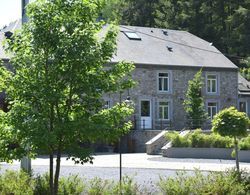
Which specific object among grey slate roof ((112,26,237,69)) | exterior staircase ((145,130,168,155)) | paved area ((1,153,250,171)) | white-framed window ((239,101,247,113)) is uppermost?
grey slate roof ((112,26,237,69))

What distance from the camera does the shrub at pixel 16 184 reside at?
37.1 ft

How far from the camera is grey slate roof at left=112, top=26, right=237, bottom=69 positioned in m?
38.3

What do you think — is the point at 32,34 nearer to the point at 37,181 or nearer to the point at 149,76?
the point at 37,181

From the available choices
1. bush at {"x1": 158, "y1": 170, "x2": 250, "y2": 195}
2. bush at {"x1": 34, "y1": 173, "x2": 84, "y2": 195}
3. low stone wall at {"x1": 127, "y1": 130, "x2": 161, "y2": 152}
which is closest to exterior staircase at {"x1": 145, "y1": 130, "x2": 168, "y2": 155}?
low stone wall at {"x1": 127, "y1": 130, "x2": 161, "y2": 152}

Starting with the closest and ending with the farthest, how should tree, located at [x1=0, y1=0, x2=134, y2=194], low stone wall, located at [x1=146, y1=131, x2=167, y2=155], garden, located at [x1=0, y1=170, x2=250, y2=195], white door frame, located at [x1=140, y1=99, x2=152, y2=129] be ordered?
tree, located at [x1=0, y1=0, x2=134, y2=194], garden, located at [x1=0, y1=170, x2=250, y2=195], low stone wall, located at [x1=146, y1=131, x2=167, y2=155], white door frame, located at [x1=140, y1=99, x2=152, y2=129]

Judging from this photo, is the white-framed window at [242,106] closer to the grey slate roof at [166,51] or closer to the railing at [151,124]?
the grey slate roof at [166,51]

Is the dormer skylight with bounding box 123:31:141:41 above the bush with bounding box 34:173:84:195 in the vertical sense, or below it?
above

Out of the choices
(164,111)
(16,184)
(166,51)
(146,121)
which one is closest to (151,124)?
(146,121)

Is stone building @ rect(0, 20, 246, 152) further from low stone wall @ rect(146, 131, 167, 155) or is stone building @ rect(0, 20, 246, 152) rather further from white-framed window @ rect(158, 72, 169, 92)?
low stone wall @ rect(146, 131, 167, 155)

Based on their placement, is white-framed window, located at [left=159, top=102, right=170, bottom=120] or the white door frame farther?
white-framed window, located at [left=159, top=102, right=170, bottom=120]

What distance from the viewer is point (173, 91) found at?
128 feet

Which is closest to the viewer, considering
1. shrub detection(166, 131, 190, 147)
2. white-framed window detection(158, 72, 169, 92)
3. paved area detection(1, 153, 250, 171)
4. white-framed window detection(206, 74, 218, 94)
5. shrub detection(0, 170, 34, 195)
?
shrub detection(0, 170, 34, 195)

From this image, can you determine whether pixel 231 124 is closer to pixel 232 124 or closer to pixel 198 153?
pixel 232 124

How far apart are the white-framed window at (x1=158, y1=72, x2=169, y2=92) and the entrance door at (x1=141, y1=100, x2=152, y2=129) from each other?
1419mm
